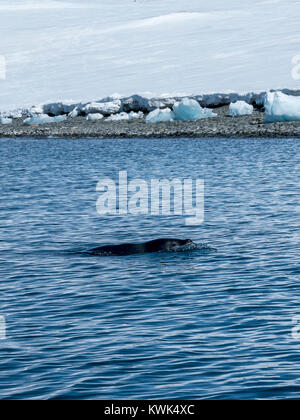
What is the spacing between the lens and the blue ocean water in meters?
11.1

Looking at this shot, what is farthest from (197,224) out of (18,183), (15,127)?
(15,127)

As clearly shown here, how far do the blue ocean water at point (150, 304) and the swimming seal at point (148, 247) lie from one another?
453 mm

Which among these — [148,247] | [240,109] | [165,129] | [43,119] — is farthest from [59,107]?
[148,247]

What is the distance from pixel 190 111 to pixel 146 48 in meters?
37.0

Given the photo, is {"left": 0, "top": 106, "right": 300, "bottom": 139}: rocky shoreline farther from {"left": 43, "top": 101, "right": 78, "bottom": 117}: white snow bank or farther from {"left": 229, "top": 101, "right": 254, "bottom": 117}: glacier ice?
{"left": 43, "top": 101, "right": 78, "bottom": 117}: white snow bank

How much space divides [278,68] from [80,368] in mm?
73698

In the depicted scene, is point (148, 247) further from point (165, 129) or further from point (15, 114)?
point (15, 114)

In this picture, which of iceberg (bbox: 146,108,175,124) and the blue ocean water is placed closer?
the blue ocean water

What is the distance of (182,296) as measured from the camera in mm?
15680

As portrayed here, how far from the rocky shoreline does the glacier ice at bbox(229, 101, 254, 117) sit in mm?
486

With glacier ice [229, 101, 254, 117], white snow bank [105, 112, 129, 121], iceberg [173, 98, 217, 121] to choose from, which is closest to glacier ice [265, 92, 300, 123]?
glacier ice [229, 101, 254, 117]

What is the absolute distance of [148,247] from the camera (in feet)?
66.1

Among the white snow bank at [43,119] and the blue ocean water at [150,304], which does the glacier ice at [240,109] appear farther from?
the blue ocean water at [150,304]

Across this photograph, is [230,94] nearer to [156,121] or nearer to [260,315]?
[156,121]
